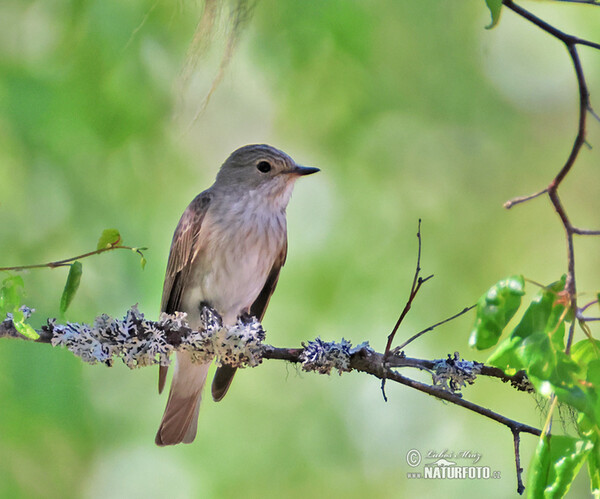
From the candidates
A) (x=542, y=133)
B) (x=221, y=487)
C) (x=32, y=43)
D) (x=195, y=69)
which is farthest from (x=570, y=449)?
(x=542, y=133)

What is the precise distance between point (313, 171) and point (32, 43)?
6.81ft

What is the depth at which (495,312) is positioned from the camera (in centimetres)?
183

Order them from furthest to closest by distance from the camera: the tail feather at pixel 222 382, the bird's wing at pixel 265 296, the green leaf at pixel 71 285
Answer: the bird's wing at pixel 265 296 < the tail feather at pixel 222 382 < the green leaf at pixel 71 285

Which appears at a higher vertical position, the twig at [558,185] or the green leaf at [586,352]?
the twig at [558,185]

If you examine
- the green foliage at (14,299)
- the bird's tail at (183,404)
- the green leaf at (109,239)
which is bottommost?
the green foliage at (14,299)

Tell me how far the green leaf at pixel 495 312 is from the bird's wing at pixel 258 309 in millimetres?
2639

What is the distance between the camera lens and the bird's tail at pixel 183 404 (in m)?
4.57

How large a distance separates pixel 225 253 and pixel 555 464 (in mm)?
2634

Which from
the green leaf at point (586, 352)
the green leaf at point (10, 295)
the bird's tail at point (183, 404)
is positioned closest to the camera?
the green leaf at point (586, 352)

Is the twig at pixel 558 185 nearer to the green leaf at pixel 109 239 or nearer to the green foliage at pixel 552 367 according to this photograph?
the green foliage at pixel 552 367

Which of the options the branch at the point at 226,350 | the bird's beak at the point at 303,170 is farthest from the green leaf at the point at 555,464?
the bird's beak at the point at 303,170

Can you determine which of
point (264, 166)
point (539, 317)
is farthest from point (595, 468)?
point (264, 166)

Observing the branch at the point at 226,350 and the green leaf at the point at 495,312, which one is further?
the branch at the point at 226,350

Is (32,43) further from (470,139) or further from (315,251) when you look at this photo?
(470,139)
